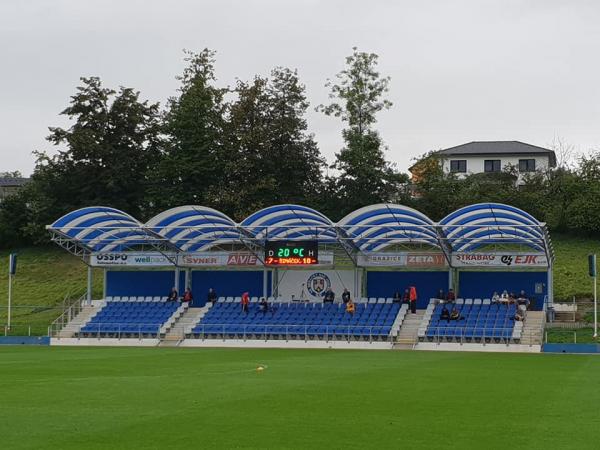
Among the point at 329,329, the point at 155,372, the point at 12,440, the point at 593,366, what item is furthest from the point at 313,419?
the point at 329,329

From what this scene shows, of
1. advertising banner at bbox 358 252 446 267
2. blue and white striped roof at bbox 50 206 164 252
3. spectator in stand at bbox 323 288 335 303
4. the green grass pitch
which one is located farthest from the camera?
spectator in stand at bbox 323 288 335 303

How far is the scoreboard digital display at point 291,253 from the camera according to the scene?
46.2m

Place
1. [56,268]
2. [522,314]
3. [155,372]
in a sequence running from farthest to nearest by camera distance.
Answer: [56,268] < [522,314] < [155,372]

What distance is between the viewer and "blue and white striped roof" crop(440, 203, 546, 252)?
4094 centimetres

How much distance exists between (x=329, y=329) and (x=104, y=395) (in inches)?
1072

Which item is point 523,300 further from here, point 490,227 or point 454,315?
point 490,227

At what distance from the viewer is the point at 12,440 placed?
13344mm

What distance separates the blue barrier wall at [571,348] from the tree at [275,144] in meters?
27.1

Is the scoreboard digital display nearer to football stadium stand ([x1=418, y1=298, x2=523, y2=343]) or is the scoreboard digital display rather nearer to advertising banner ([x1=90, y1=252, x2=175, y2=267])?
football stadium stand ([x1=418, y1=298, x2=523, y2=343])

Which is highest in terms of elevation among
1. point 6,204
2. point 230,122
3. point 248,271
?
point 230,122

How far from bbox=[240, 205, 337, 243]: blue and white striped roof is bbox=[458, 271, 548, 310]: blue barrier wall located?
302 inches

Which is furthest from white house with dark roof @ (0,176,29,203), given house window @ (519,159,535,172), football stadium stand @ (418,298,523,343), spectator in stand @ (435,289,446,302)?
football stadium stand @ (418,298,523,343)

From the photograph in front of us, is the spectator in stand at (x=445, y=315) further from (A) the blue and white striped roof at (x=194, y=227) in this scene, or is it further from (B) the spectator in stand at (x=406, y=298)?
(A) the blue and white striped roof at (x=194, y=227)

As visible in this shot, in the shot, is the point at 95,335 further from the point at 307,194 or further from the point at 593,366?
the point at 593,366
